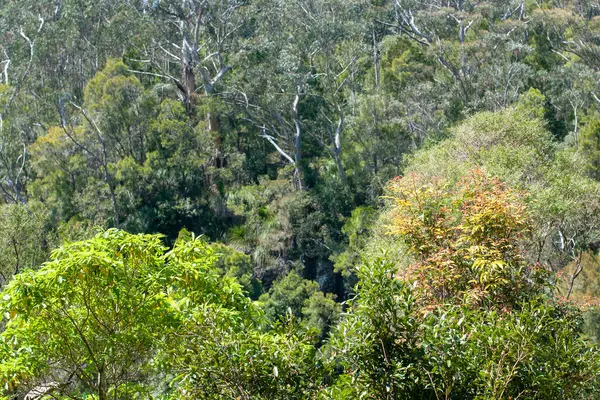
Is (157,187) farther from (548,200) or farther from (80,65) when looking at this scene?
(548,200)

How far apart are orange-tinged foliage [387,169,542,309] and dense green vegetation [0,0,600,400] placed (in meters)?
0.02

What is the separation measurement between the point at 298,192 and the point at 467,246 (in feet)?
63.6

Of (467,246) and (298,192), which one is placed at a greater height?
(467,246)

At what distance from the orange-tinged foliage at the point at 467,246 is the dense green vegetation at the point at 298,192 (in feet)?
0.08

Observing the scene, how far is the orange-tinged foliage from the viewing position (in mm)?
5355

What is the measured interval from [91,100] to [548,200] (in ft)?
58.4

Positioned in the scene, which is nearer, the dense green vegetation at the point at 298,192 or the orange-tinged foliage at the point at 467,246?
the dense green vegetation at the point at 298,192

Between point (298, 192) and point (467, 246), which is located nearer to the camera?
point (467, 246)

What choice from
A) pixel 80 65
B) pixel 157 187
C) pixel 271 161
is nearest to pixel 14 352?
pixel 157 187

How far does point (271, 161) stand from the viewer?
2905 cm

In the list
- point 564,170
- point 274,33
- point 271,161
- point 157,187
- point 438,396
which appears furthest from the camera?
point 271,161

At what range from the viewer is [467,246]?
5695mm

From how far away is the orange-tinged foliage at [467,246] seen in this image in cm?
536

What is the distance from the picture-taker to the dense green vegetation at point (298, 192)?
4445mm
